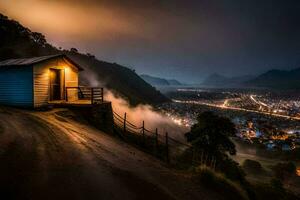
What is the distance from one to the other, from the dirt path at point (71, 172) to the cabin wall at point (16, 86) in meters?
7.63

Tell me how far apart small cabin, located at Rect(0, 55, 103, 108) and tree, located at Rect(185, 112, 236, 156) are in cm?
1293

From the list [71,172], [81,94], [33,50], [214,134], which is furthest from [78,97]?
[33,50]

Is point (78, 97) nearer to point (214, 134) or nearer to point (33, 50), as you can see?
point (214, 134)

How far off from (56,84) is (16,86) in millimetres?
3534

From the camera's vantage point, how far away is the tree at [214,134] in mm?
28188

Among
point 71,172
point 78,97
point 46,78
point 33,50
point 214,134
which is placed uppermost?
point 33,50

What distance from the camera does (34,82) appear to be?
21266 millimetres

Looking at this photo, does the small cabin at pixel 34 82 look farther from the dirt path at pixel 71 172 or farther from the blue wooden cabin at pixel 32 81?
the dirt path at pixel 71 172

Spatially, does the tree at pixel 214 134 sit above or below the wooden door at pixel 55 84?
below

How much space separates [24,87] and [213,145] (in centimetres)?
1965

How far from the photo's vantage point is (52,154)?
10688mm

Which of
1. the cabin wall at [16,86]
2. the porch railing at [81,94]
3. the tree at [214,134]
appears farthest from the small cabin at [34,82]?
the tree at [214,134]

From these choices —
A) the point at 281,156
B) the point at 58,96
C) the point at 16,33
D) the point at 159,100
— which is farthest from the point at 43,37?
the point at 281,156

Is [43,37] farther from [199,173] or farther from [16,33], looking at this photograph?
[199,173]
